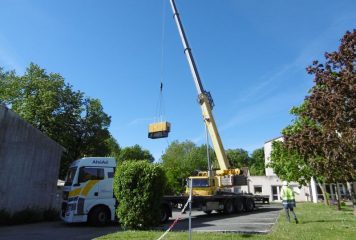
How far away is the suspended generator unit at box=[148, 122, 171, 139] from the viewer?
2195 cm

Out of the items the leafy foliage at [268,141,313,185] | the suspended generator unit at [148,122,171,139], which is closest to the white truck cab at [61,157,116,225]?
the suspended generator unit at [148,122,171,139]

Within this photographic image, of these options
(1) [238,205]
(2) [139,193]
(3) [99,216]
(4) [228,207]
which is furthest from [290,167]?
(2) [139,193]

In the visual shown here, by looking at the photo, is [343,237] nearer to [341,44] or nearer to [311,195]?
[341,44]

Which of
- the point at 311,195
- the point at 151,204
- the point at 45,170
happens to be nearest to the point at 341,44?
the point at 151,204

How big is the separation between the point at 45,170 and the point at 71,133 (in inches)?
707

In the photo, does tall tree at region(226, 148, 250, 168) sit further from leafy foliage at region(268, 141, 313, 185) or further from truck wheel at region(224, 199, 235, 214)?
truck wheel at region(224, 199, 235, 214)

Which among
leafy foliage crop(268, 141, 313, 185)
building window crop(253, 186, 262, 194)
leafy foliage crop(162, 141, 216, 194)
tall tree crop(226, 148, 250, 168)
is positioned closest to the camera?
leafy foliage crop(268, 141, 313, 185)

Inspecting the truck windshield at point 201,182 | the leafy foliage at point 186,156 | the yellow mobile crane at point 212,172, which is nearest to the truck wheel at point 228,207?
the yellow mobile crane at point 212,172

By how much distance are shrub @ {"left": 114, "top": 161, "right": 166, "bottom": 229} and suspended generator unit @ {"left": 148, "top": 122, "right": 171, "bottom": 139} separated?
25.8 ft

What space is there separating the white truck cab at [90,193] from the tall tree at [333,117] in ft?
29.9

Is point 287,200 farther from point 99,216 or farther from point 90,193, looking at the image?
point 90,193

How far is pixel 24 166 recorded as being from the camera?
19.9 metres

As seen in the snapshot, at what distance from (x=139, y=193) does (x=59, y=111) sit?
90.7 ft

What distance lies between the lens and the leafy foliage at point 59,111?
37281mm
